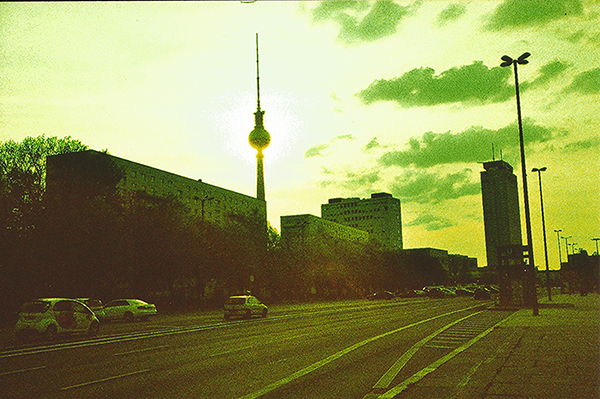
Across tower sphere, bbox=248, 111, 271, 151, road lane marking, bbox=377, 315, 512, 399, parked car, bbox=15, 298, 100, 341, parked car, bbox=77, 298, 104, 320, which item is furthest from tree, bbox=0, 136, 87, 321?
tower sphere, bbox=248, 111, 271, 151

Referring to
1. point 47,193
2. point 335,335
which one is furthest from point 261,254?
point 335,335

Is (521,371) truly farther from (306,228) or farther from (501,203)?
(501,203)

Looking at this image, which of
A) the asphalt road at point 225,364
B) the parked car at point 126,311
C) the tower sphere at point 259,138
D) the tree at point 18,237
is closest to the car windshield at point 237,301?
the parked car at point 126,311

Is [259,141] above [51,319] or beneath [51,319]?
above

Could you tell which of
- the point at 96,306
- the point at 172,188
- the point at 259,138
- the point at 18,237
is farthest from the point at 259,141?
the point at 96,306

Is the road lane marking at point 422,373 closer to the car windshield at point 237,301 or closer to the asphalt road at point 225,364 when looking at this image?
the asphalt road at point 225,364

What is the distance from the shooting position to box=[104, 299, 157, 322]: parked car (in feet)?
112

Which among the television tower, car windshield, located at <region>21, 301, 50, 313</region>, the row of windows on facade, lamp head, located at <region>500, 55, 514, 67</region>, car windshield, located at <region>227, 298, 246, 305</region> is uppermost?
the television tower

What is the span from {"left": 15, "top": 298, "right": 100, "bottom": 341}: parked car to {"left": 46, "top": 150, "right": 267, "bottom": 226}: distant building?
3111 cm

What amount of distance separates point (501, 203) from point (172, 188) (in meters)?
95.3

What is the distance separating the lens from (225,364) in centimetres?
1290

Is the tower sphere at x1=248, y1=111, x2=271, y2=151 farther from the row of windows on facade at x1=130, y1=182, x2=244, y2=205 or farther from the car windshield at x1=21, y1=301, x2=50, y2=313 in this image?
the car windshield at x1=21, y1=301, x2=50, y2=313

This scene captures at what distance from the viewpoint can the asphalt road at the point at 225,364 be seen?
9688 millimetres

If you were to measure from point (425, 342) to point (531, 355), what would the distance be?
4.69m
